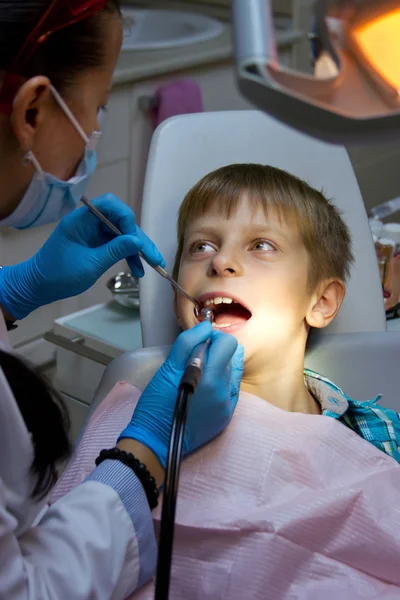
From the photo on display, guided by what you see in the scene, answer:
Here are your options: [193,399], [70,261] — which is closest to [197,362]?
[193,399]

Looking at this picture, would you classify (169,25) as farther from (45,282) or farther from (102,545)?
A: (102,545)

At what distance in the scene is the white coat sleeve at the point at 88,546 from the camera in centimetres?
88

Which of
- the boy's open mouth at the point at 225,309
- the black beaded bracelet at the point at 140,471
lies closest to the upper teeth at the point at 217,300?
the boy's open mouth at the point at 225,309

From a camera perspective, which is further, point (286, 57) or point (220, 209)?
point (286, 57)

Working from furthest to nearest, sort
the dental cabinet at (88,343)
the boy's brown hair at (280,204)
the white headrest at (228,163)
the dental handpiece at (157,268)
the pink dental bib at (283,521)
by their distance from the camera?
the dental cabinet at (88,343), the white headrest at (228,163), the boy's brown hair at (280,204), the dental handpiece at (157,268), the pink dental bib at (283,521)

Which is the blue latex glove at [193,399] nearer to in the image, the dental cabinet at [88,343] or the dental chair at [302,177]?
the dental chair at [302,177]

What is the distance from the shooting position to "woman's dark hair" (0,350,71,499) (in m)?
0.93

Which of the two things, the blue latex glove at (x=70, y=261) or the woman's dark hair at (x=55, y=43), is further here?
the blue latex glove at (x=70, y=261)

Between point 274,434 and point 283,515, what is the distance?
0.15m

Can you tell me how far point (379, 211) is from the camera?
2111mm

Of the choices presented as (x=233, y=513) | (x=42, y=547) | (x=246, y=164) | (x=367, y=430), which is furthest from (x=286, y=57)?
(x=42, y=547)

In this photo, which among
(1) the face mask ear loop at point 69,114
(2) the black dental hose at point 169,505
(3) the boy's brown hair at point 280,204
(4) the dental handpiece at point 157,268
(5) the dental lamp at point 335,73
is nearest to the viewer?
(5) the dental lamp at point 335,73

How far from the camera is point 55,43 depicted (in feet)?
3.04

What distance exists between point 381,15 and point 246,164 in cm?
93
